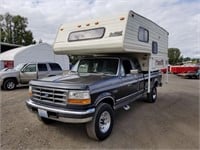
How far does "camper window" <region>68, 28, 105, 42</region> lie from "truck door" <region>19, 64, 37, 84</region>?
649 cm

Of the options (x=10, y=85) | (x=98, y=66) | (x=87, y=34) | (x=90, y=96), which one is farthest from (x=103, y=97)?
(x=10, y=85)

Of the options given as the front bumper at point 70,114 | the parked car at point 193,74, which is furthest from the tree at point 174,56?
the front bumper at point 70,114

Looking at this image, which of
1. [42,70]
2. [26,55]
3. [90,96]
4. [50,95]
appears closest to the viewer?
[90,96]

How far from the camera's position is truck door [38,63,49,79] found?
1153 centimetres

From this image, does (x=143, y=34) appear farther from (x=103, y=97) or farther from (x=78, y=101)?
(x=78, y=101)

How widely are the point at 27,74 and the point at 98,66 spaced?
7308 millimetres

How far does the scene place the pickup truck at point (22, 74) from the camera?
10.7m

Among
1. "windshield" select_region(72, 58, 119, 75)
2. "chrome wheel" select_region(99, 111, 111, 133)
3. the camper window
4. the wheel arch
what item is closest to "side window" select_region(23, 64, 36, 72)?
"windshield" select_region(72, 58, 119, 75)

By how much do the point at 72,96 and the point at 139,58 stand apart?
381 cm

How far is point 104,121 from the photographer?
420 cm

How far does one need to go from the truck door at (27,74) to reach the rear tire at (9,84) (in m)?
0.48

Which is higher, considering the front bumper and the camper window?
the camper window

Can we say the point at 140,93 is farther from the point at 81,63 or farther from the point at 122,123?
the point at 81,63

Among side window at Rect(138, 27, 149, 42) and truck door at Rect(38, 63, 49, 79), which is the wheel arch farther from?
truck door at Rect(38, 63, 49, 79)
